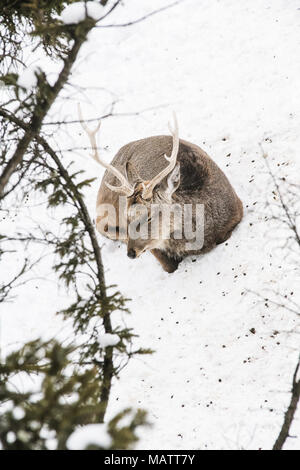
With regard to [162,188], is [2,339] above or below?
below

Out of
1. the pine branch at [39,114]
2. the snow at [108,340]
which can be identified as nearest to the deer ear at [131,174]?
the pine branch at [39,114]

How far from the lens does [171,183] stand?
760 centimetres

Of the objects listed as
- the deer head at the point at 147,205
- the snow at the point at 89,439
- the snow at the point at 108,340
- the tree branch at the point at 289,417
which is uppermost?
the deer head at the point at 147,205

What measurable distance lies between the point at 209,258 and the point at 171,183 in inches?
54.9

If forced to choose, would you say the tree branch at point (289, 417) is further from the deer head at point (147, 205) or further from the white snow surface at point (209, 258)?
the deer head at point (147, 205)

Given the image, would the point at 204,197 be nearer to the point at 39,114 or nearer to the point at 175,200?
the point at 175,200

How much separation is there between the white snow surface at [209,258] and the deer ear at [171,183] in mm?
1229

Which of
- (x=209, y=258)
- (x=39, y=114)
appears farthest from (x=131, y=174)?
(x=39, y=114)

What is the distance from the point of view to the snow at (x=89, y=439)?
3.01 meters
